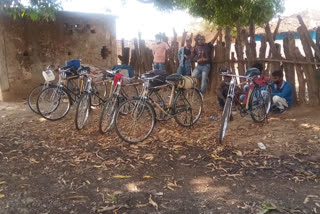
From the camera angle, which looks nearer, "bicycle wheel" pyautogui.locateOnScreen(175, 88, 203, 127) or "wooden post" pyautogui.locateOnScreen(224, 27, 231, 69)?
"bicycle wheel" pyautogui.locateOnScreen(175, 88, 203, 127)

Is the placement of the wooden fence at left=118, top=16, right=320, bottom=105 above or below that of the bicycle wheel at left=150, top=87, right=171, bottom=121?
above

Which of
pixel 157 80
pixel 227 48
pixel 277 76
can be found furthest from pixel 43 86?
pixel 277 76

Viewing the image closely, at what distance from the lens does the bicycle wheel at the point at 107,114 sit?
15.5 feet

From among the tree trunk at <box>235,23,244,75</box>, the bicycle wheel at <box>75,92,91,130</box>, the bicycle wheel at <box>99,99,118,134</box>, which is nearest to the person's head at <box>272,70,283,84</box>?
the tree trunk at <box>235,23,244,75</box>

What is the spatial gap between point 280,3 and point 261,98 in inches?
152

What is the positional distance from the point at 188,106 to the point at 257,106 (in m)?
1.22

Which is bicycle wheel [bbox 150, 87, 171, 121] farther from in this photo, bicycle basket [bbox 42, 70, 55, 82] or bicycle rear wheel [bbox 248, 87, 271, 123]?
bicycle basket [bbox 42, 70, 55, 82]

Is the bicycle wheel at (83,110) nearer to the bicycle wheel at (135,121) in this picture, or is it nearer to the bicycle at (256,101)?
the bicycle wheel at (135,121)

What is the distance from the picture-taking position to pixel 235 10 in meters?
7.83

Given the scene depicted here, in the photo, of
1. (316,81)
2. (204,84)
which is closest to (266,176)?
(316,81)

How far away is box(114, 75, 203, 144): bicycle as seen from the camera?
14.7 feet

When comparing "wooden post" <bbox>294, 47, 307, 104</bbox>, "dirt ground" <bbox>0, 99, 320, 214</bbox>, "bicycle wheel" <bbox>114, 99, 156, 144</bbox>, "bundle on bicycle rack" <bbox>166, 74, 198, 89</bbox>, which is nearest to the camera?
"dirt ground" <bbox>0, 99, 320, 214</bbox>

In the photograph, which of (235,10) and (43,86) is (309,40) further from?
(43,86)

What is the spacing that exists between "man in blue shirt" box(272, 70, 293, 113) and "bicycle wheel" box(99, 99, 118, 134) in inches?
121
